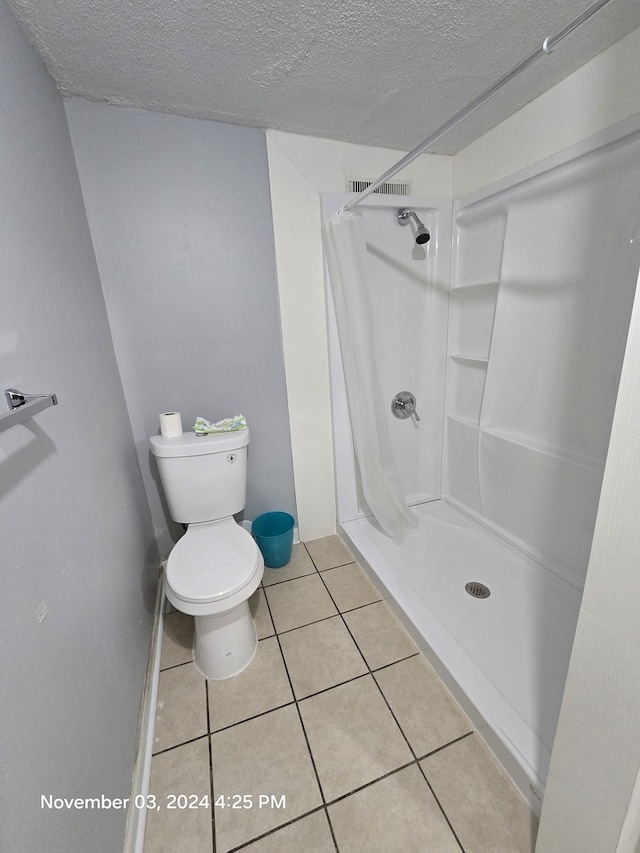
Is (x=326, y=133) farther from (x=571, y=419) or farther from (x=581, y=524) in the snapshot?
(x=581, y=524)

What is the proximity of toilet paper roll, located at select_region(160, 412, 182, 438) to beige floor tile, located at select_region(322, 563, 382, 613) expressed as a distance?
40.7 inches

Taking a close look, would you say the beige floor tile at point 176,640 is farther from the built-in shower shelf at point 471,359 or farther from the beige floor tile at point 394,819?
the built-in shower shelf at point 471,359

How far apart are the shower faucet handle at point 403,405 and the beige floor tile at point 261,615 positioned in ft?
3.97

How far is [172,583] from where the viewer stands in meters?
1.19

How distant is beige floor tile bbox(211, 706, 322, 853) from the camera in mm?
914

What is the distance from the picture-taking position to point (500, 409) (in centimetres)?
171

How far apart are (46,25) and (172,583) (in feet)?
5.50

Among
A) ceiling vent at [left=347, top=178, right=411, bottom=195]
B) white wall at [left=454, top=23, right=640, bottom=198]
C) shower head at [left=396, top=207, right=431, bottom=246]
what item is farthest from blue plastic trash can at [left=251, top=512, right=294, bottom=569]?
white wall at [left=454, top=23, right=640, bottom=198]

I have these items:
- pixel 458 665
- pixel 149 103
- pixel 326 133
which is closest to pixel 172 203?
pixel 149 103

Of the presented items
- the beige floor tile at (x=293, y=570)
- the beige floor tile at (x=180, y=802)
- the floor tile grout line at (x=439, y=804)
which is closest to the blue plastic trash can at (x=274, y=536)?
the beige floor tile at (x=293, y=570)

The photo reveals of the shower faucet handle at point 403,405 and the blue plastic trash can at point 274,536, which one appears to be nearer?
the blue plastic trash can at point 274,536

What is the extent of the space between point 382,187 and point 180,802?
98.0 inches

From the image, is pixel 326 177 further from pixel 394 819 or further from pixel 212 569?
pixel 394 819

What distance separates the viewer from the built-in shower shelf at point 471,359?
1.77 metres
